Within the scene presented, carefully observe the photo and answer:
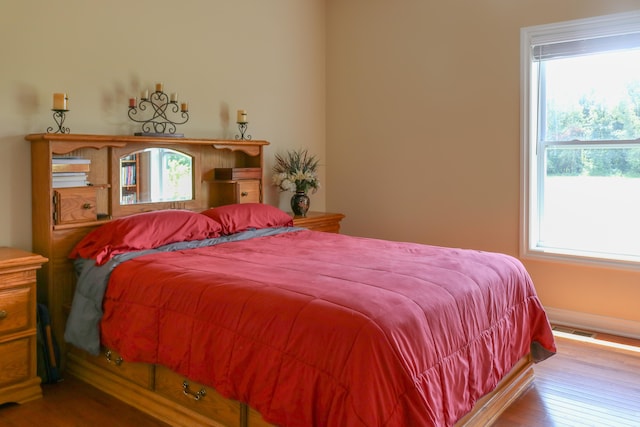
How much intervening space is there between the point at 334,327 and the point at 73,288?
202 centimetres

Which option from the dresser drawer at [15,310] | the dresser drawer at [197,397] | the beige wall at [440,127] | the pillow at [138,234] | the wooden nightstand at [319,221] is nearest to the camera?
the dresser drawer at [197,397]

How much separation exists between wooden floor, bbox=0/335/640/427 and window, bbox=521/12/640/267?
1.03 metres

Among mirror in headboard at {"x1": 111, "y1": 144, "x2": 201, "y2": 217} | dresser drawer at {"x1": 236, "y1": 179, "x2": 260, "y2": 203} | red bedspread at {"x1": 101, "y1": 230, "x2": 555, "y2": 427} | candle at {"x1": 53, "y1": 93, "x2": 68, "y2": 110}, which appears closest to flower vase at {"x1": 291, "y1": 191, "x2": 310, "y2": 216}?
dresser drawer at {"x1": 236, "y1": 179, "x2": 260, "y2": 203}

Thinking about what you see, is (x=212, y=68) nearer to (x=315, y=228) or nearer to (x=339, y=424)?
(x=315, y=228)

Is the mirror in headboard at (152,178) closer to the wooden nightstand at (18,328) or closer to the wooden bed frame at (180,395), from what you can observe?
the wooden nightstand at (18,328)

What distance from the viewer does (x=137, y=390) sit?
275 centimetres

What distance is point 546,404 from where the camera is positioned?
9.14 ft

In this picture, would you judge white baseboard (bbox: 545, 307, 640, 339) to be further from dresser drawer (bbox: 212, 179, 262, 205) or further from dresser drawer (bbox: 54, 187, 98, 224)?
dresser drawer (bbox: 54, 187, 98, 224)

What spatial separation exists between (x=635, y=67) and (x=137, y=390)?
3.79 m

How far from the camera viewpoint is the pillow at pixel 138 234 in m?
3.04

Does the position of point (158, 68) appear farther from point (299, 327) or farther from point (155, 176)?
point (299, 327)

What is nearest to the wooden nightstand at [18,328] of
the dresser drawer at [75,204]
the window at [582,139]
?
the dresser drawer at [75,204]

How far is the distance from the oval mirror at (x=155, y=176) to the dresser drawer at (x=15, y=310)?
3.06 ft

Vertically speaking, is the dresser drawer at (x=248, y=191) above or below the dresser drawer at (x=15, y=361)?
above
